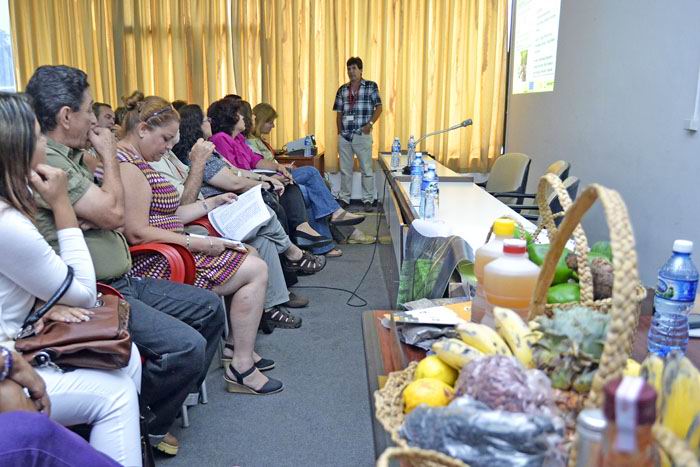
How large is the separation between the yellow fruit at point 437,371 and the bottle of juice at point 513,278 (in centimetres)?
20

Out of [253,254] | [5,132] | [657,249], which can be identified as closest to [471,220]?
[253,254]

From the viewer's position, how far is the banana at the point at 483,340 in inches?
29.3

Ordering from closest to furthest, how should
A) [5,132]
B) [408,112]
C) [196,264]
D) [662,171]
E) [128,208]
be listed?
[5,132], [128,208], [196,264], [662,171], [408,112]

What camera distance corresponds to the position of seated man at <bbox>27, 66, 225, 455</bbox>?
1665 millimetres

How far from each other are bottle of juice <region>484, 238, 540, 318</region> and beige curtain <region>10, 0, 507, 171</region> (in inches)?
216

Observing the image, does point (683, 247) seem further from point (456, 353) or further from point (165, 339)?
point (165, 339)

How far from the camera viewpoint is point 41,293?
1.33 meters

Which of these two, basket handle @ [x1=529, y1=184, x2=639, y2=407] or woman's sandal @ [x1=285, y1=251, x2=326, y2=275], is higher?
basket handle @ [x1=529, y1=184, x2=639, y2=407]

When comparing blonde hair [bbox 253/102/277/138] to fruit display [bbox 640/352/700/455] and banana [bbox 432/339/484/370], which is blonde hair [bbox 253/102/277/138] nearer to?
banana [bbox 432/339/484/370]

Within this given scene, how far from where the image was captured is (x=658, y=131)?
9.50 ft

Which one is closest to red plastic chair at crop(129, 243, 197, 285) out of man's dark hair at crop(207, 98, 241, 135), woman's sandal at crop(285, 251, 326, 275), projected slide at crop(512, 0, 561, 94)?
woman's sandal at crop(285, 251, 326, 275)

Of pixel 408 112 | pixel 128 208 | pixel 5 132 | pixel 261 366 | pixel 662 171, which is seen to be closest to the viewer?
pixel 5 132

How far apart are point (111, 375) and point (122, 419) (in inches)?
4.1

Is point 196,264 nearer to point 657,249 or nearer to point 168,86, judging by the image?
point 657,249
